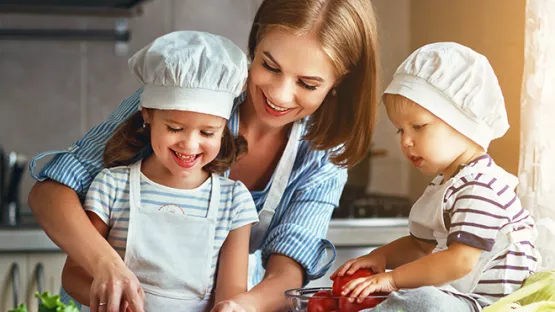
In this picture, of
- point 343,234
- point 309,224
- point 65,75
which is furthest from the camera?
point 65,75

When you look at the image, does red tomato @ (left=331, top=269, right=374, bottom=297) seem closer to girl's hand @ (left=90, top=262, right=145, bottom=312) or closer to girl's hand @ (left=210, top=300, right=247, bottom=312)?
girl's hand @ (left=210, top=300, right=247, bottom=312)

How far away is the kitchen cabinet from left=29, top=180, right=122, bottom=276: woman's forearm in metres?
1.24

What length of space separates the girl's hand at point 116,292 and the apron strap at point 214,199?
0.23m

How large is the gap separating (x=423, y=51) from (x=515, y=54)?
0.73m

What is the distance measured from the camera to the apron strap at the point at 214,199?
128 centimetres

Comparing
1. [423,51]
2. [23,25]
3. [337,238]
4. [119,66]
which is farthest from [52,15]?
[423,51]

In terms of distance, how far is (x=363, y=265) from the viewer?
106cm

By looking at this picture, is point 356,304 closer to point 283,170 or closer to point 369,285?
point 369,285

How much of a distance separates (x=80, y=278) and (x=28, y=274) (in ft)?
4.35

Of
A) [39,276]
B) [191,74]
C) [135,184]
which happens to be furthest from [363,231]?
[191,74]

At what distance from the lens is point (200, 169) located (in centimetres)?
132

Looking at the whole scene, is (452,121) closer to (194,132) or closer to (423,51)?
(423,51)

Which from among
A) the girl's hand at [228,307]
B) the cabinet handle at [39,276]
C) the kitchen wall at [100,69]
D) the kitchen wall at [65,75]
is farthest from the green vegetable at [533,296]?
the kitchen wall at [65,75]

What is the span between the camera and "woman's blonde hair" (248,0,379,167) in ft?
4.14
